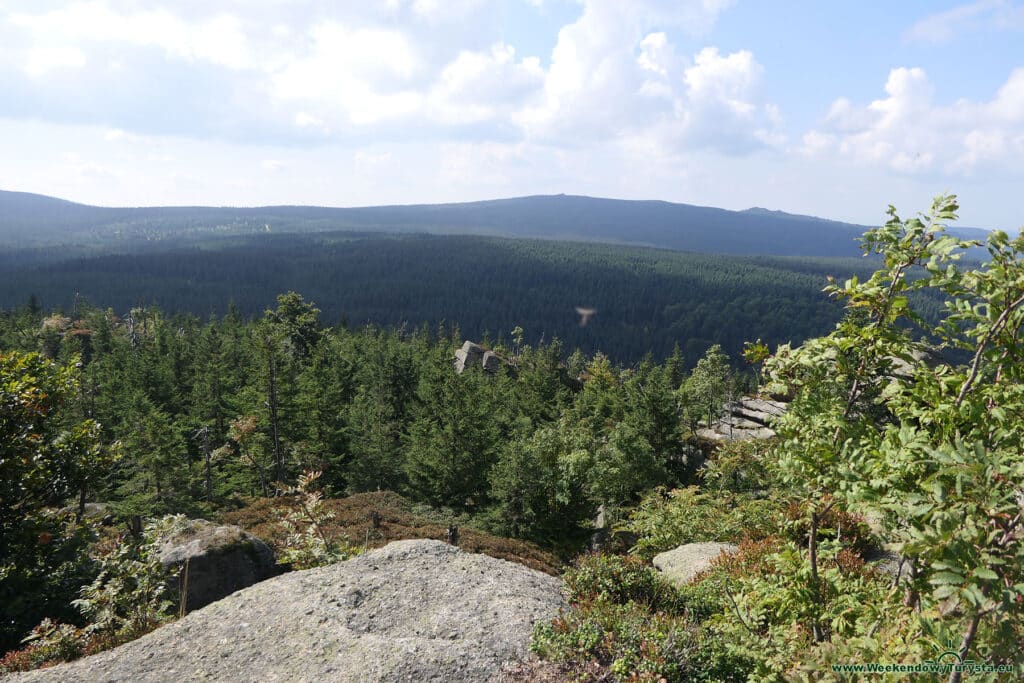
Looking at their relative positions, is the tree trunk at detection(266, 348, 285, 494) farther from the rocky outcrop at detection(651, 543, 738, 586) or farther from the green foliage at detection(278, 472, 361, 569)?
the rocky outcrop at detection(651, 543, 738, 586)

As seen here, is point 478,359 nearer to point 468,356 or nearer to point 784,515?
point 468,356

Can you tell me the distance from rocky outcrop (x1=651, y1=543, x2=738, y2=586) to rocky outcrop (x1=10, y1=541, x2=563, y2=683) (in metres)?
3.94

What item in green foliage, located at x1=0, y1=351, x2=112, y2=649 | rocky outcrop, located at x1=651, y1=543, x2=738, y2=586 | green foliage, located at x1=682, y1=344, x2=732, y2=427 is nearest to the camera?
green foliage, located at x1=0, y1=351, x2=112, y2=649

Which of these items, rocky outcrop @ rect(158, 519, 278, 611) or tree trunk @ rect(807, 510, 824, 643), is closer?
tree trunk @ rect(807, 510, 824, 643)

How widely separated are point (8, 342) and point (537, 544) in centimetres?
8229

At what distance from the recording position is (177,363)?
60.2 meters

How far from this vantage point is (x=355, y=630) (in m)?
9.92

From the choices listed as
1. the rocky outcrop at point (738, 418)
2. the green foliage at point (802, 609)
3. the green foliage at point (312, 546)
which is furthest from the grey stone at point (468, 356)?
the green foliage at point (802, 609)

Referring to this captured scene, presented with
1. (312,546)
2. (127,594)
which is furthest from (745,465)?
(127,594)

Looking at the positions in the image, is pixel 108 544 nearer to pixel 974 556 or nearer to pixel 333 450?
pixel 974 556

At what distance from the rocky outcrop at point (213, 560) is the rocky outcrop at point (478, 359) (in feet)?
197

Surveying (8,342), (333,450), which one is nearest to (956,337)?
(333,450)

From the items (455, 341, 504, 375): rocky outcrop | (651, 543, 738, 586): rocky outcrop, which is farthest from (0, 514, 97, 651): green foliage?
(455, 341, 504, 375): rocky outcrop

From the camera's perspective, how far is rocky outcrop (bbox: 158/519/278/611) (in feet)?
48.6
